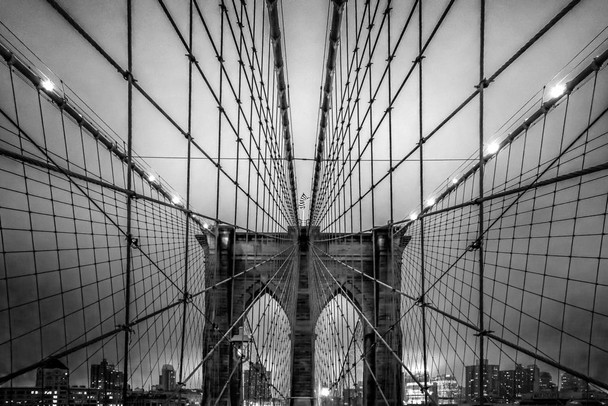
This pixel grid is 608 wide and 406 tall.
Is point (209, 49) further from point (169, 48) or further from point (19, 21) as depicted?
point (19, 21)

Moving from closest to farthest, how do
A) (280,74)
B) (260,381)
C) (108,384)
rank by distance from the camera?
1. (108,384)
2. (280,74)
3. (260,381)

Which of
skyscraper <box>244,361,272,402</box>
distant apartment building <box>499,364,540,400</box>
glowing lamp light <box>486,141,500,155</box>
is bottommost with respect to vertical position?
skyscraper <box>244,361,272,402</box>

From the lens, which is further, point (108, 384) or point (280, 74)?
point (280, 74)

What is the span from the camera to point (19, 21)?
452cm

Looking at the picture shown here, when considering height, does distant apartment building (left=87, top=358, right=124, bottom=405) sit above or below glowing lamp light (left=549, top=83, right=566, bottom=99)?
below

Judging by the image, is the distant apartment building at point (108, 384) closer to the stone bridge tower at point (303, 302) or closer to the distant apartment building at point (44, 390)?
the distant apartment building at point (44, 390)

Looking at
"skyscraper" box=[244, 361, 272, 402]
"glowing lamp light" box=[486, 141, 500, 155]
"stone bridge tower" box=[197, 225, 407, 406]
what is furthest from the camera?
"stone bridge tower" box=[197, 225, 407, 406]

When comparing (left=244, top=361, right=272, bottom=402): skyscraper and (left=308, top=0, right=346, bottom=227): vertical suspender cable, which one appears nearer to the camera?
(left=308, top=0, right=346, bottom=227): vertical suspender cable

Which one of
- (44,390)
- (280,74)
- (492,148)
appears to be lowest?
(44,390)

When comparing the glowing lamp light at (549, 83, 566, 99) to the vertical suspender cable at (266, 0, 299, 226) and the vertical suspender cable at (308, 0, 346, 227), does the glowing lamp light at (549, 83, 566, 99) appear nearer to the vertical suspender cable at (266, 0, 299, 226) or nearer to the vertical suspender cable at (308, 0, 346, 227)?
the vertical suspender cable at (308, 0, 346, 227)

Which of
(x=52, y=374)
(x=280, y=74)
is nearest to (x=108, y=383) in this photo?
(x=52, y=374)

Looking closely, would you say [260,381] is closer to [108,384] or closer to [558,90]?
[108,384]

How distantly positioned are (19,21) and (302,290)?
11.9m

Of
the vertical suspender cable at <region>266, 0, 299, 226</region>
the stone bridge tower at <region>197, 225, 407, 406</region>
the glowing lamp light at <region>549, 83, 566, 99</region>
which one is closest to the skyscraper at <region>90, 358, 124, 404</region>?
the vertical suspender cable at <region>266, 0, 299, 226</region>
